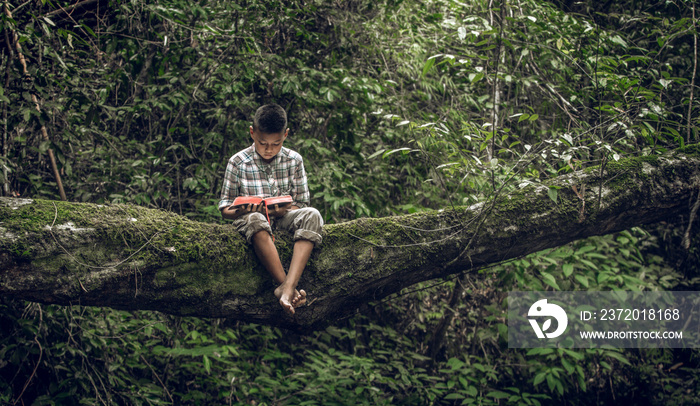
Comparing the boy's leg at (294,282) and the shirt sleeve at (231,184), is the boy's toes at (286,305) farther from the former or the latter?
the shirt sleeve at (231,184)

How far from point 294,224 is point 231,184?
52 cm

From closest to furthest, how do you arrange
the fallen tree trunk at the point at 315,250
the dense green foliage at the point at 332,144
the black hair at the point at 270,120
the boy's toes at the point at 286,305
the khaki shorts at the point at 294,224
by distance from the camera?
the fallen tree trunk at the point at 315,250
the boy's toes at the point at 286,305
the khaki shorts at the point at 294,224
the black hair at the point at 270,120
the dense green foliage at the point at 332,144

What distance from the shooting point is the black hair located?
2.76 m

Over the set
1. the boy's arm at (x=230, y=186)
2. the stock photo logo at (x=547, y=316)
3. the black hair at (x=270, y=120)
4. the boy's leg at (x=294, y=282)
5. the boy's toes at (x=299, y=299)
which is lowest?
the stock photo logo at (x=547, y=316)

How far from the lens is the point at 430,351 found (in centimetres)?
516

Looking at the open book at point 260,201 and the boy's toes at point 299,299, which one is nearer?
the boy's toes at point 299,299

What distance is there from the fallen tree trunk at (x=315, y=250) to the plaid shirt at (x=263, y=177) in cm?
38

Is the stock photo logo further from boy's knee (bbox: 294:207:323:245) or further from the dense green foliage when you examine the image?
boy's knee (bbox: 294:207:323:245)

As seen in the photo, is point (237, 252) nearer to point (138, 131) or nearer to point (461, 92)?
point (138, 131)

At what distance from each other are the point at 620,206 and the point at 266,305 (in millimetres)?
2279

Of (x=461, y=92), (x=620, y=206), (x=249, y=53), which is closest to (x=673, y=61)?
(x=461, y=92)

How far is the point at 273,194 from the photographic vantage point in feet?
9.96

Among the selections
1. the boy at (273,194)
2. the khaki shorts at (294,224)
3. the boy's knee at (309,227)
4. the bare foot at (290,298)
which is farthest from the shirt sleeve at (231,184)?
the bare foot at (290,298)

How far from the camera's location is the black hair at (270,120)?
2764 mm
